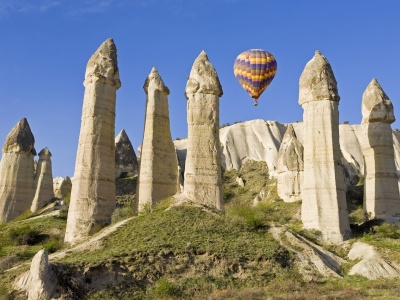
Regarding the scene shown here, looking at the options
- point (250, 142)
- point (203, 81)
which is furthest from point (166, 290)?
point (250, 142)

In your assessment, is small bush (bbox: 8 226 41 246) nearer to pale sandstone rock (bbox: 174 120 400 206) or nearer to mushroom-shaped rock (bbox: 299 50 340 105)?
mushroom-shaped rock (bbox: 299 50 340 105)

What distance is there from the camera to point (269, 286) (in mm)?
16500

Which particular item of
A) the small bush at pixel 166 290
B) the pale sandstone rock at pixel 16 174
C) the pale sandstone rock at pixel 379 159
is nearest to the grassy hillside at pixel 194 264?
the small bush at pixel 166 290

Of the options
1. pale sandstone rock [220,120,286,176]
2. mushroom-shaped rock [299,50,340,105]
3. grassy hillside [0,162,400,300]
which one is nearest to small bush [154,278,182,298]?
grassy hillside [0,162,400,300]

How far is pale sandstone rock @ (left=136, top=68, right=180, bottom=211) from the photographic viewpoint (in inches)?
981

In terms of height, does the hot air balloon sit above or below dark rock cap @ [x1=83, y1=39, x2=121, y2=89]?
above

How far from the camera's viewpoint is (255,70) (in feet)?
109

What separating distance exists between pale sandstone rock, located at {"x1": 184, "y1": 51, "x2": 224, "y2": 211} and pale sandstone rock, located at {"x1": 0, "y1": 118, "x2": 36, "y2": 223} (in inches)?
535

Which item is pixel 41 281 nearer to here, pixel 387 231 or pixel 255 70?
pixel 387 231

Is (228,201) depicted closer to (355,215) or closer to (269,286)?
(355,215)

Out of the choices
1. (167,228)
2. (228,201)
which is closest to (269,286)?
(167,228)

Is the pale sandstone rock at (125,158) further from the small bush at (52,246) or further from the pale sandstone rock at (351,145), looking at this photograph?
the pale sandstone rock at (351,145)

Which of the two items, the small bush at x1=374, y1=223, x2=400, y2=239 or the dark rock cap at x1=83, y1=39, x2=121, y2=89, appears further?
the dark rock cap at x1=83, y1=39, x2=121, y2=89

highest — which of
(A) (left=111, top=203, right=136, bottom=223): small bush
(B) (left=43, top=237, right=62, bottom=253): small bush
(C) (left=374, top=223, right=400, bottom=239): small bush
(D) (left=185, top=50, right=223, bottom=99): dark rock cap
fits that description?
(D) (left=185, top=50, right=223, bottom=99): dark rock cap
